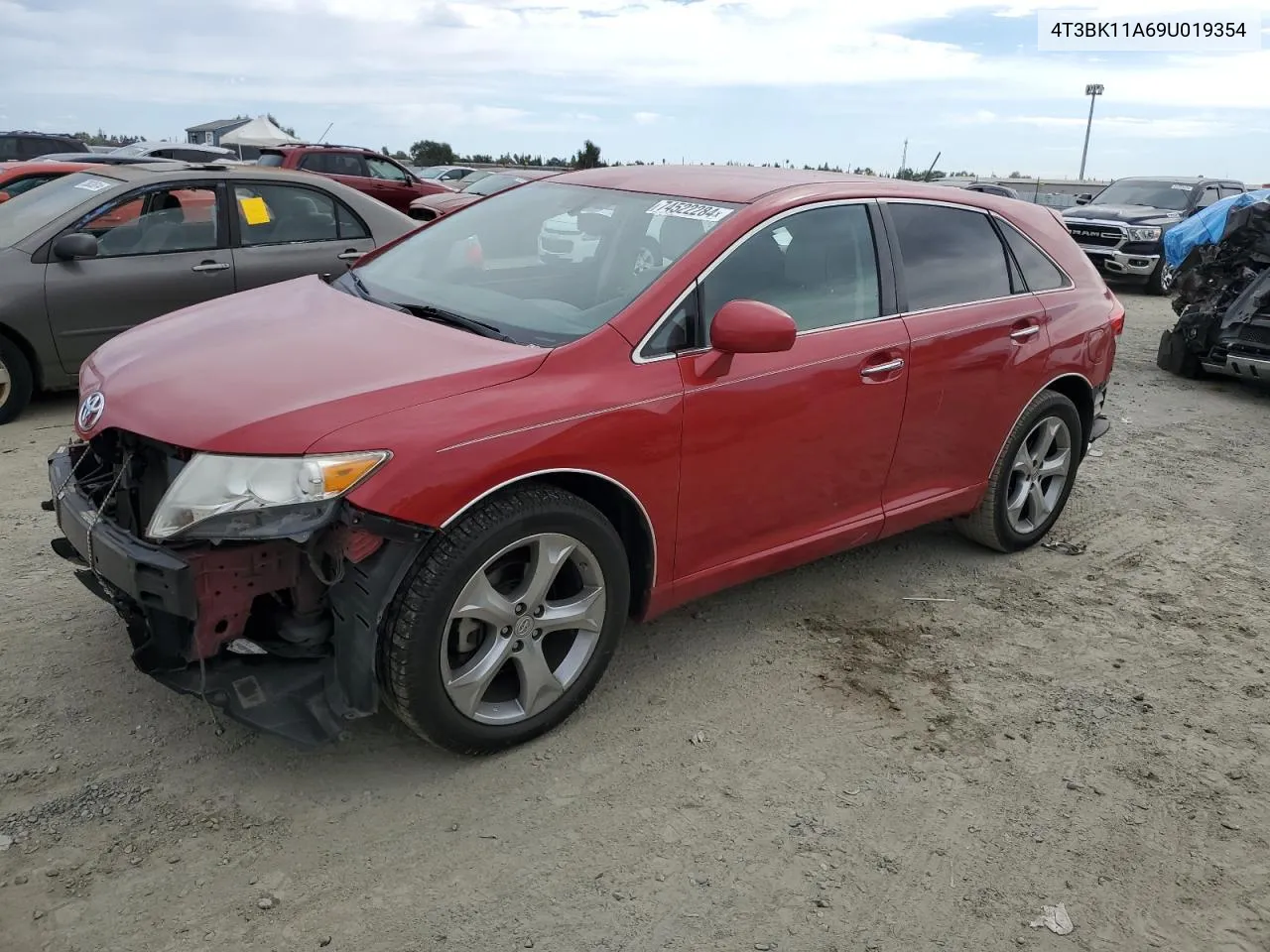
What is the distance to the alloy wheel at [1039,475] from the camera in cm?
479

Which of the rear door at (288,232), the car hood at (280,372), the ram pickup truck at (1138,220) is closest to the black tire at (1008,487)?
the car hood at (280,372)

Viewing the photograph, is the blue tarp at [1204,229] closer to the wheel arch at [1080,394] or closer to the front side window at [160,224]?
the wheel arch at [1080,394]

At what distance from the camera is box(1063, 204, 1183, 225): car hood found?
50.1 feet

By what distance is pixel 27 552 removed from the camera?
4.32 m

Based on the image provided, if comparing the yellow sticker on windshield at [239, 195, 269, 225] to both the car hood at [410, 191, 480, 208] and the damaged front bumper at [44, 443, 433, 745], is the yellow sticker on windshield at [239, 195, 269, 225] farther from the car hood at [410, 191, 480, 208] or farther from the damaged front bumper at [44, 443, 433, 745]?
the damaged front bumper at [44, 443, 433, 745]

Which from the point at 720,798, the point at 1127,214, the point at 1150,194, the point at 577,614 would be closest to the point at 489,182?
the point at 1127,214

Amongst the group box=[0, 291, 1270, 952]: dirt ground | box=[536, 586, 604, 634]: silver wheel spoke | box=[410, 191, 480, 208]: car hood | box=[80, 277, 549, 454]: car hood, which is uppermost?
box=[410, 191, 480, 208]: car hood

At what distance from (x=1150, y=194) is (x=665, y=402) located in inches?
656

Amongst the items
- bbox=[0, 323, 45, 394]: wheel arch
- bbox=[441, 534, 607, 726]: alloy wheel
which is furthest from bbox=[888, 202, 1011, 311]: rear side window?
bbox=[0, 323, 45, 394]: wheel arch

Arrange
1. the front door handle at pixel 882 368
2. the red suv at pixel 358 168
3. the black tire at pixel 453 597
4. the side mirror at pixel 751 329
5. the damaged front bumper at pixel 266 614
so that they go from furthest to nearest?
1. the red suv at pixel 358 168
2. the front door handle at pixel 882 368
3. the side mirror at pixel 751 329
4. the black tire at pixel 453 597
5. the damaged front bumper at pixel 266 614

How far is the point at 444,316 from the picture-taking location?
343cm

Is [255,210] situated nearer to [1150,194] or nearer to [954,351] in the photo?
[954,351]

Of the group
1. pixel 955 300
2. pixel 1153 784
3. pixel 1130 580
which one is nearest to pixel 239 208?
pixel 955 300

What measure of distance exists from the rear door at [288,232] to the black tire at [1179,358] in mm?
7104
